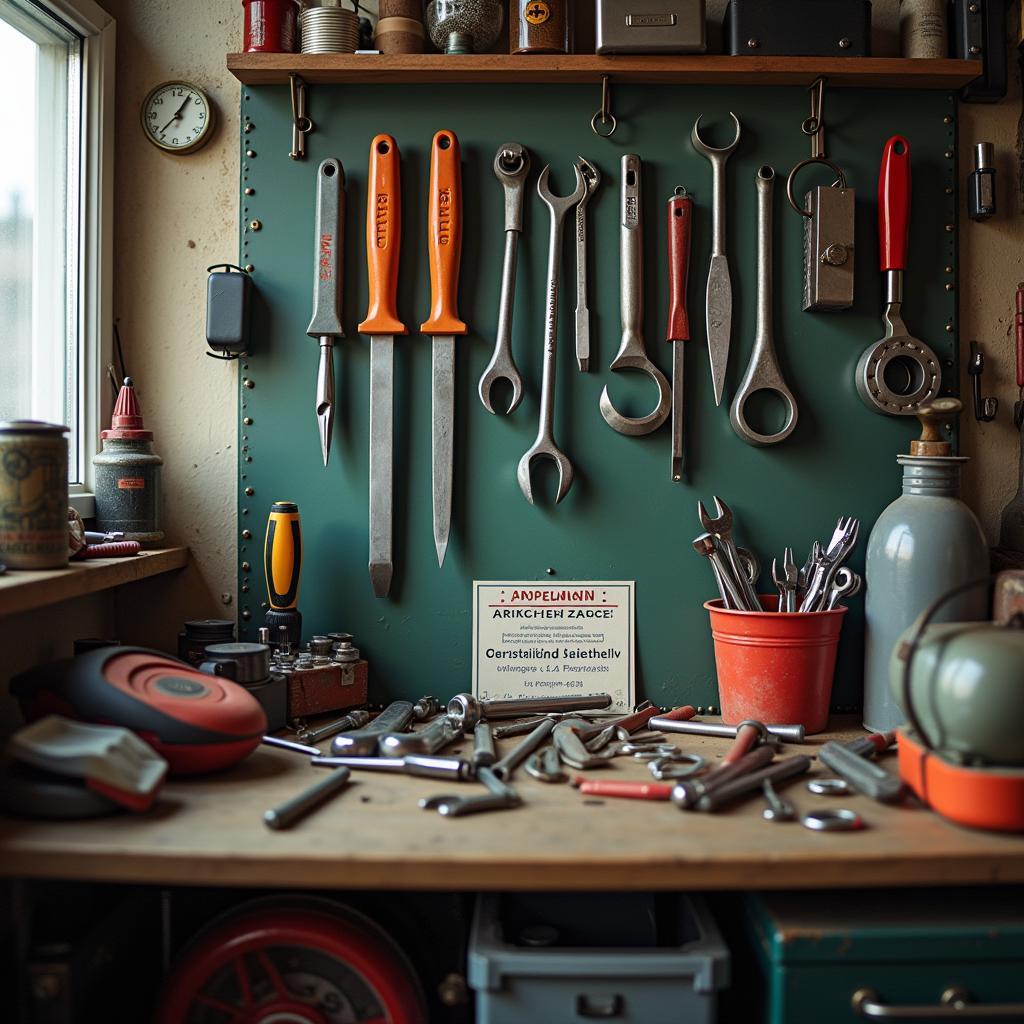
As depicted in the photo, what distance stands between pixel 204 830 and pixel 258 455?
2.61ft

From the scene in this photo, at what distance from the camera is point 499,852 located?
3.58 ft

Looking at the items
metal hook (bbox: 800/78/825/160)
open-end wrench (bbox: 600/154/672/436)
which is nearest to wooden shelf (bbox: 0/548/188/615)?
open-end wrench (bbox: 600/154/672/436)

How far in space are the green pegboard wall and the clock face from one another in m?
0.09

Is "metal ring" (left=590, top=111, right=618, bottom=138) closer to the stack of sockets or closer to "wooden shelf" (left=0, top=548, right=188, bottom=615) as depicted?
the stack of sockets

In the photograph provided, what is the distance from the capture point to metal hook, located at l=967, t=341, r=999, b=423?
1.74 meters

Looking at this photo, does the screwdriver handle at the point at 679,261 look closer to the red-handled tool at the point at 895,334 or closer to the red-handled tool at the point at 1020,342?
the red-handled tool at the point at 895,334

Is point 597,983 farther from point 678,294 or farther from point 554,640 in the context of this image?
point 678,294

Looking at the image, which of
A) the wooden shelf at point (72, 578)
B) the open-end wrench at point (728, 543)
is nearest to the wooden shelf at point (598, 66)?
the open-end wrench at point (728, 543)

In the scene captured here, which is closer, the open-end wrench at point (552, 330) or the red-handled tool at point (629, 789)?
the red-handled tool at point (629, 789)

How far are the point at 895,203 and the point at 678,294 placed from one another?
1.31ft

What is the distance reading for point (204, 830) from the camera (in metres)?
1.14

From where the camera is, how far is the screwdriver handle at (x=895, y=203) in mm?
1693

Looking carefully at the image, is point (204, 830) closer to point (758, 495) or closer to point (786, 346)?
point (758, 495)

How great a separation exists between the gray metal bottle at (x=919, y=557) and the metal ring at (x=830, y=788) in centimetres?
32
